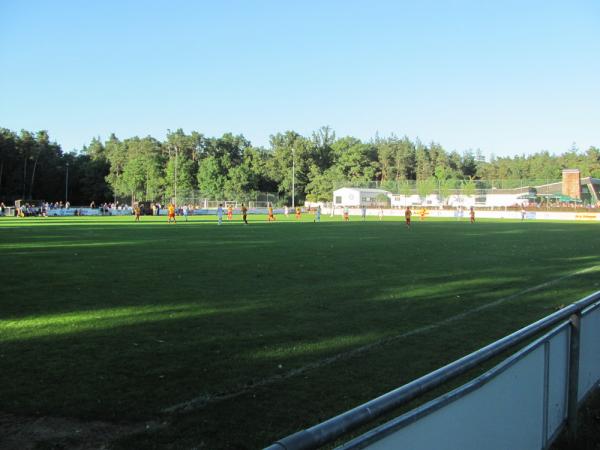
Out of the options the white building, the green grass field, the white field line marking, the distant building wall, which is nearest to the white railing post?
the green grass field

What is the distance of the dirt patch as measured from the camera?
3.99 metres

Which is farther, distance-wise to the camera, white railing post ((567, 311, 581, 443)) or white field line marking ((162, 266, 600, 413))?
white field line marking ((162, 266, 600, 413))

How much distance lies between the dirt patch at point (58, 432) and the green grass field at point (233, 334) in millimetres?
24

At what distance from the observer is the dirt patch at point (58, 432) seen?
3.99m

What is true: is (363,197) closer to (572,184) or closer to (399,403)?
(572,184)

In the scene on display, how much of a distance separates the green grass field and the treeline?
7596cm

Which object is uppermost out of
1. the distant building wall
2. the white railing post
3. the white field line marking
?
the distant building wall

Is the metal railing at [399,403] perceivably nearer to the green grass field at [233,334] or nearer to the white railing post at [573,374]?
the white railing post at [573,374]

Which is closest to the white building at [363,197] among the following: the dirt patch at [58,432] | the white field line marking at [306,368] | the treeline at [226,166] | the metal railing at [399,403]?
the treeline at [226,166]

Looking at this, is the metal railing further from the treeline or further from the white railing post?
the treeline

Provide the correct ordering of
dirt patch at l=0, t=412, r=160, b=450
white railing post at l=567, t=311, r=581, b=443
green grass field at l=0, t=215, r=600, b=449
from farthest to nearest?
green grass field at l=0, t=215, r=600, b=449
white railing post at l=567, t=311, r=581, b=443
dirt patch at l=0, t=412, r=160, b=450

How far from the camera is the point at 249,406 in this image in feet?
15.7

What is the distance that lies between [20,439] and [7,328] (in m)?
4.01

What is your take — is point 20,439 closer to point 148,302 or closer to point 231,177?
point 148,302
